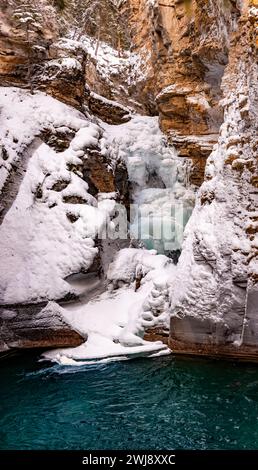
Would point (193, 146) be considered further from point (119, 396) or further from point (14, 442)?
point (14, 442)

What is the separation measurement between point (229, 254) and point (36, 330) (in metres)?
5.96

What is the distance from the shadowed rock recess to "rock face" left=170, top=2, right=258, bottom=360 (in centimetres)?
3

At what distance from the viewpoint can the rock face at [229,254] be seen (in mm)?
10742

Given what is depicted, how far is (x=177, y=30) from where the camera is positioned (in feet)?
56.7

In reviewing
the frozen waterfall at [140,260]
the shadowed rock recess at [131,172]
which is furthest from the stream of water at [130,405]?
the shadowed rock recess at [131,172]

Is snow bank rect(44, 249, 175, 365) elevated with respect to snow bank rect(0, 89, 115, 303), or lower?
lower

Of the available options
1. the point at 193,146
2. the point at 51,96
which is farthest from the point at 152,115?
the point at 51,96

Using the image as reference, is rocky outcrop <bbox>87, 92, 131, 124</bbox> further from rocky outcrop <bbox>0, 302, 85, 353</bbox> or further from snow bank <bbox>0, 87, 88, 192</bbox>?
rocky outcrop <bbox>0, 302, 85, 353</bbox>

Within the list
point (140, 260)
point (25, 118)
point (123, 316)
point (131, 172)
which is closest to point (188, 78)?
point (131, 172)

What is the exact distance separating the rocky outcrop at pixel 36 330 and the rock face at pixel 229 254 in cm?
310

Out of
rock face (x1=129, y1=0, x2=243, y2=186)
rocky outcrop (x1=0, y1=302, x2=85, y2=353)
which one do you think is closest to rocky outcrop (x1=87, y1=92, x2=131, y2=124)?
rock face (x1=129, y1=0, x2=243, y2=186)

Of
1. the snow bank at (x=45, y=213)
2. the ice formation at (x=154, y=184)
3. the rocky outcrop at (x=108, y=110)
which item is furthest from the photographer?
the rocky outcrop at (x=108, y=110)

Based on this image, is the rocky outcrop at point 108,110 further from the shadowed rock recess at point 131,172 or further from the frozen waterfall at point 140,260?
the frozen waterfall at point 140,260

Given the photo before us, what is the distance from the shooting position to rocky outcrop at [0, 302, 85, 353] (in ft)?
38.7
